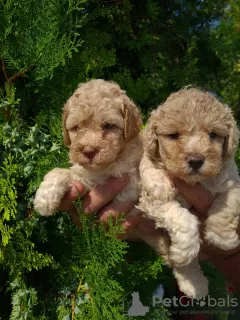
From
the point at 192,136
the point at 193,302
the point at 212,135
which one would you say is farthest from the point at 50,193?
the point at 193,302

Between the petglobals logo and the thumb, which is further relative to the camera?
the petglobals logo

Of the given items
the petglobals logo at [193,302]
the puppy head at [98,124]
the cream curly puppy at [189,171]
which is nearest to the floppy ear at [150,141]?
the cream curly puppy at [189,171]

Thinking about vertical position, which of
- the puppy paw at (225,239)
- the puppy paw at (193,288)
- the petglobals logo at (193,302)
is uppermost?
the puppy paw at (225,239)

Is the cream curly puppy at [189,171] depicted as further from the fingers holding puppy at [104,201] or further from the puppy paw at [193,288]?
the fingers holding puppy at [104,201]

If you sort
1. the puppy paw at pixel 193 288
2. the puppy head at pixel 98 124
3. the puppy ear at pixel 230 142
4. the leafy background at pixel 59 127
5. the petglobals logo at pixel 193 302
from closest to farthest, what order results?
the leafy background at pixel 59 127 → the puppy head at pixel 98 124 → the puppy ear at pixel 230 142 → the puppy paw at pixel 193 288 → the petglobals logo at pixel 193 302

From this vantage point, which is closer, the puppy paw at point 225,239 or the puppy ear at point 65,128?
the puppy paw at point 225,239

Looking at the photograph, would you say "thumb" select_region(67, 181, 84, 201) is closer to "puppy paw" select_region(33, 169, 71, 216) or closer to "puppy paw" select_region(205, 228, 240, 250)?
"puppy paw" select_region(33, 169, 71, 216)

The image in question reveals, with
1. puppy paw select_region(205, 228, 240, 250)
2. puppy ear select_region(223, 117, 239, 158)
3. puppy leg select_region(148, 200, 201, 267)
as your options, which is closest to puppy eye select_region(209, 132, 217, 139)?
puppy ear select_region(223, 117, 239, 158)

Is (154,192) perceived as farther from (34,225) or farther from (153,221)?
(34,225)
